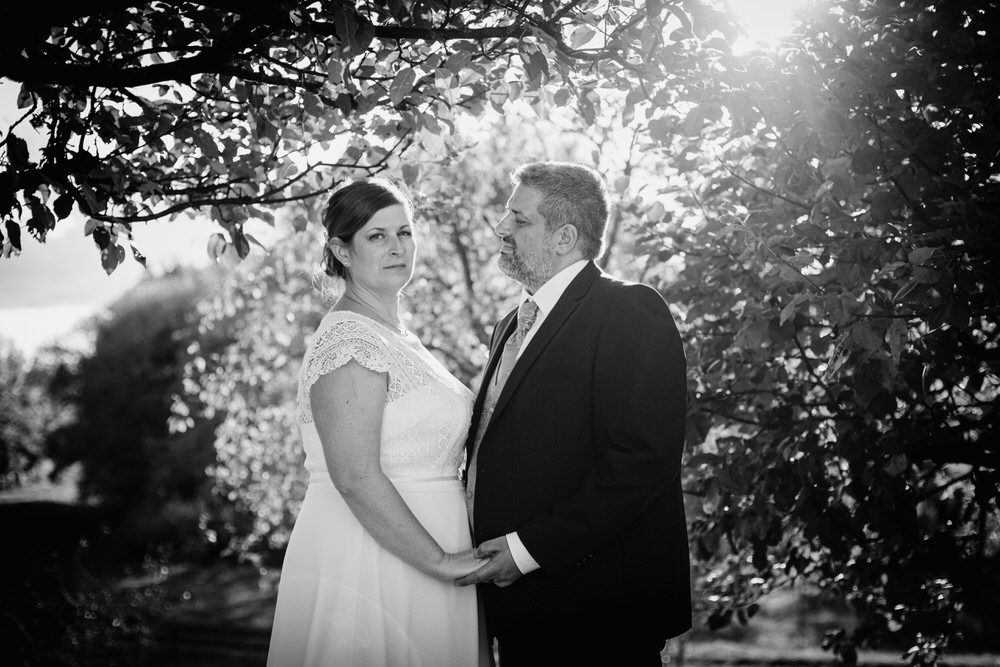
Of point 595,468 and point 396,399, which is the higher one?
point 396,399

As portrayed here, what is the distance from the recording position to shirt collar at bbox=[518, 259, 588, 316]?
3572 millimetres

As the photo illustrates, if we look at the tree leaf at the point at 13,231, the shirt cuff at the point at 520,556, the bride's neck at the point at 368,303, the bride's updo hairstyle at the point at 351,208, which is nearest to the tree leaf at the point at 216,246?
the bride's updo hairstyle at the point at 351,208

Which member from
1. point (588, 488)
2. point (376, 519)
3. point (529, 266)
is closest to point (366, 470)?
point (376, 519)

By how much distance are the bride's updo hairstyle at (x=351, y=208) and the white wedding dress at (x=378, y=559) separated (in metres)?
0.39

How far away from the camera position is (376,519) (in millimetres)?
3283

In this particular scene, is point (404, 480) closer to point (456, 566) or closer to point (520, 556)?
point (456, 566)

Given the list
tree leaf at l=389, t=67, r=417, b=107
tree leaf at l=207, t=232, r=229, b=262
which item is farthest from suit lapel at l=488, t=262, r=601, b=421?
tree leaf at l=207, t=232, r=229, b=262

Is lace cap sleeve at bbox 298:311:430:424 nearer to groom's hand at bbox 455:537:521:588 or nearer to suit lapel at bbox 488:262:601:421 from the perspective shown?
suit lapel at bbox 488:262:601:421

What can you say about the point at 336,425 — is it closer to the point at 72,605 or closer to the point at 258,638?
the point at 72,605

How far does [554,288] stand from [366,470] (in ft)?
3.59

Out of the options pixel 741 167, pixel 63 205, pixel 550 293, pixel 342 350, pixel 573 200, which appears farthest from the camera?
pixel 741 167

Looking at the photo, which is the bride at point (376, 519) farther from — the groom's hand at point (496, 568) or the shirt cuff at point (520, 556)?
the shirt cuff at point (520, 556)

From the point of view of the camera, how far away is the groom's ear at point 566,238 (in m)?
3.68

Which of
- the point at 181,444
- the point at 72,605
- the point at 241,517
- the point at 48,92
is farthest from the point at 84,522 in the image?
the point at 48,92
